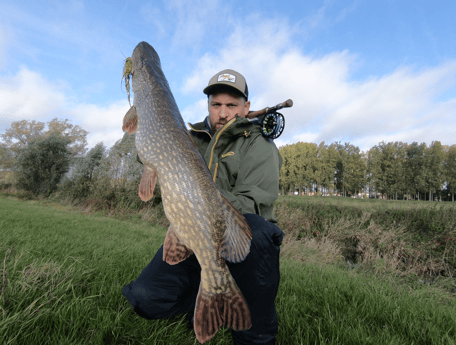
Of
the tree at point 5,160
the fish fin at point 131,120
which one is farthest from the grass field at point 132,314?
the tree at point 5,160

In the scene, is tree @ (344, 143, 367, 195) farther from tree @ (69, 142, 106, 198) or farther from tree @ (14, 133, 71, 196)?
tree @ (14, 133, 71, 196)

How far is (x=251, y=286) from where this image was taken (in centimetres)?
181

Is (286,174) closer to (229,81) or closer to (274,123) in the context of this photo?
(229,81)

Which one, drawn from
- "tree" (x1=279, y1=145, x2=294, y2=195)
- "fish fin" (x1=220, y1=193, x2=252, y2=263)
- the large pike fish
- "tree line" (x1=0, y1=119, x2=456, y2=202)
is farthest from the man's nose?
"tree" (x1=279, y1=145, x2=294, y2=195)

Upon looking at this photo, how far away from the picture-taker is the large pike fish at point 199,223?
1.52m

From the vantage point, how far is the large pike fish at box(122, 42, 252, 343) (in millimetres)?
1524

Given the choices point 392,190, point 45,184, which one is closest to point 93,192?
point 45,184

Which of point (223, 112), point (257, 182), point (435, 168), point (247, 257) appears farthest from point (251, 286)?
point (435, 168)

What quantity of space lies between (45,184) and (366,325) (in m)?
22.5

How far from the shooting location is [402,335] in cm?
216

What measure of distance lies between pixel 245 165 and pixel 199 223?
0.84 metres

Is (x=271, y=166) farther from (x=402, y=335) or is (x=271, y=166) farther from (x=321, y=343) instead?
(x=402, y=335)

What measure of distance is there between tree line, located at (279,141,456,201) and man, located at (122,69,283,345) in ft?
→ 165

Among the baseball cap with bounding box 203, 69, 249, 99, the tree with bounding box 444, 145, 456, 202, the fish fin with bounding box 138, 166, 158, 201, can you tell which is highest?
the tree with bounding box 444, 145, 456, 202
